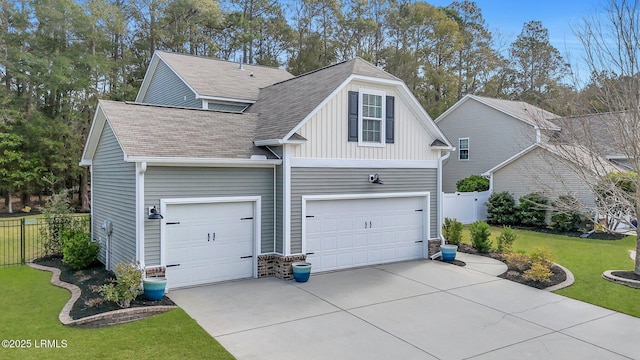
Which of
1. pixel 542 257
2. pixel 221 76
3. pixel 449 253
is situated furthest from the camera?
pixel 221 76

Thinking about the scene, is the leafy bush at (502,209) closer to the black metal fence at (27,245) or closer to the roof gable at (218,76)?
the roof gable at (218,76)

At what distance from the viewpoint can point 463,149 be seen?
89.4 feet

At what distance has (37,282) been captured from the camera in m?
10.2

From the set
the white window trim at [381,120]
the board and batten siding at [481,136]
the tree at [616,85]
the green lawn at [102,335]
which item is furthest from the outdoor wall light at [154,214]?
the board and batten siding at [481,136]

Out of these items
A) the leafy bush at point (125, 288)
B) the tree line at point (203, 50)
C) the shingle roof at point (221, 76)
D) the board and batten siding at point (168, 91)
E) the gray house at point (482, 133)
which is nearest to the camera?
the leafy bush at point (125, 288)

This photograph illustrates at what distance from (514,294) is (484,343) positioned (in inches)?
130

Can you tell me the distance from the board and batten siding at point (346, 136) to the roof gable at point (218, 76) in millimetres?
4883

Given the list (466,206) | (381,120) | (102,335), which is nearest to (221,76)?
(381,120)

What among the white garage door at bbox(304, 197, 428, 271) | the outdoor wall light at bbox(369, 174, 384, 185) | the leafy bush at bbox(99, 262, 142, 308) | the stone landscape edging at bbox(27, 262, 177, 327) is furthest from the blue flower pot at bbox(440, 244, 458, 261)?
the leafy bush at bbox(99, 262, 142, 308)

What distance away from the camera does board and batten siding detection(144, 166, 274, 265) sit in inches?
363

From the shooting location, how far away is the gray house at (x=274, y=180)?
957 centimetres

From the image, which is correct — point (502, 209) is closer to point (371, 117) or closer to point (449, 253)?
point (449, 253)

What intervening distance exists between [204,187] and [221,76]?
8279 millimetres

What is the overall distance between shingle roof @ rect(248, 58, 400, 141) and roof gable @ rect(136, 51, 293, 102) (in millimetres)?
1723
